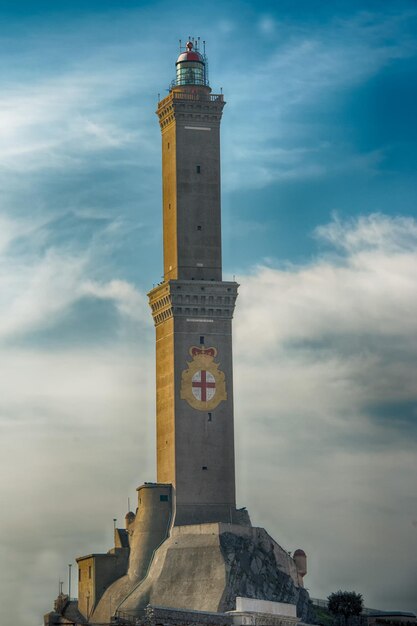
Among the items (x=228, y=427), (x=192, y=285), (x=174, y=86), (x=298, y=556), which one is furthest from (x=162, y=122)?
(x=298, y=556)

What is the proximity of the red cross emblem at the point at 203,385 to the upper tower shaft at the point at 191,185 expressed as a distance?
8.25 m

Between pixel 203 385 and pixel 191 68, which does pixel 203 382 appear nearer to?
pixel 203 385

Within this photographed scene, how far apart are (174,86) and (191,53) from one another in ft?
13.9

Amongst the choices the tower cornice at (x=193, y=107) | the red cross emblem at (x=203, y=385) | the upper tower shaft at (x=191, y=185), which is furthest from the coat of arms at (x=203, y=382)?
the tower cornice at (x=193, y=107)

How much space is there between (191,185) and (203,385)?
1685 cm

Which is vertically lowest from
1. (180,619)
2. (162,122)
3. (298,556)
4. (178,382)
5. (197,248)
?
(180,619)

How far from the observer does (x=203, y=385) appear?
516ft

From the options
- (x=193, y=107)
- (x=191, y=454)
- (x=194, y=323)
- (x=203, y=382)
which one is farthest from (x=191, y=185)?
(x=191, y=454)

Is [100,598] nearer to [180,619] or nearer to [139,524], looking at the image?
[139,524]

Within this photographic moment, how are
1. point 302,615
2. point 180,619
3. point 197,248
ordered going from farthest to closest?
1. point 197,248
2. point 302,615
3. point 180,619

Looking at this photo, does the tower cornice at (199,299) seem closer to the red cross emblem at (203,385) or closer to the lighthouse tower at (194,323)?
the lighthouse tower at (194,323)

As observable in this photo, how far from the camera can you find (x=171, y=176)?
533 ft

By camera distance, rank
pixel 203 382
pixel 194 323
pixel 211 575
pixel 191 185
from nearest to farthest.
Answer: pixel 211 575 → pixel 203 382 → pixel 194 323 → pixel 191 185

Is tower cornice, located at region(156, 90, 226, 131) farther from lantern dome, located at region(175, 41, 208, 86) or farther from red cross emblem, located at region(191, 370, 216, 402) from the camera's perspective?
red cross emblem, located at region(191, 370, 216, 402)
